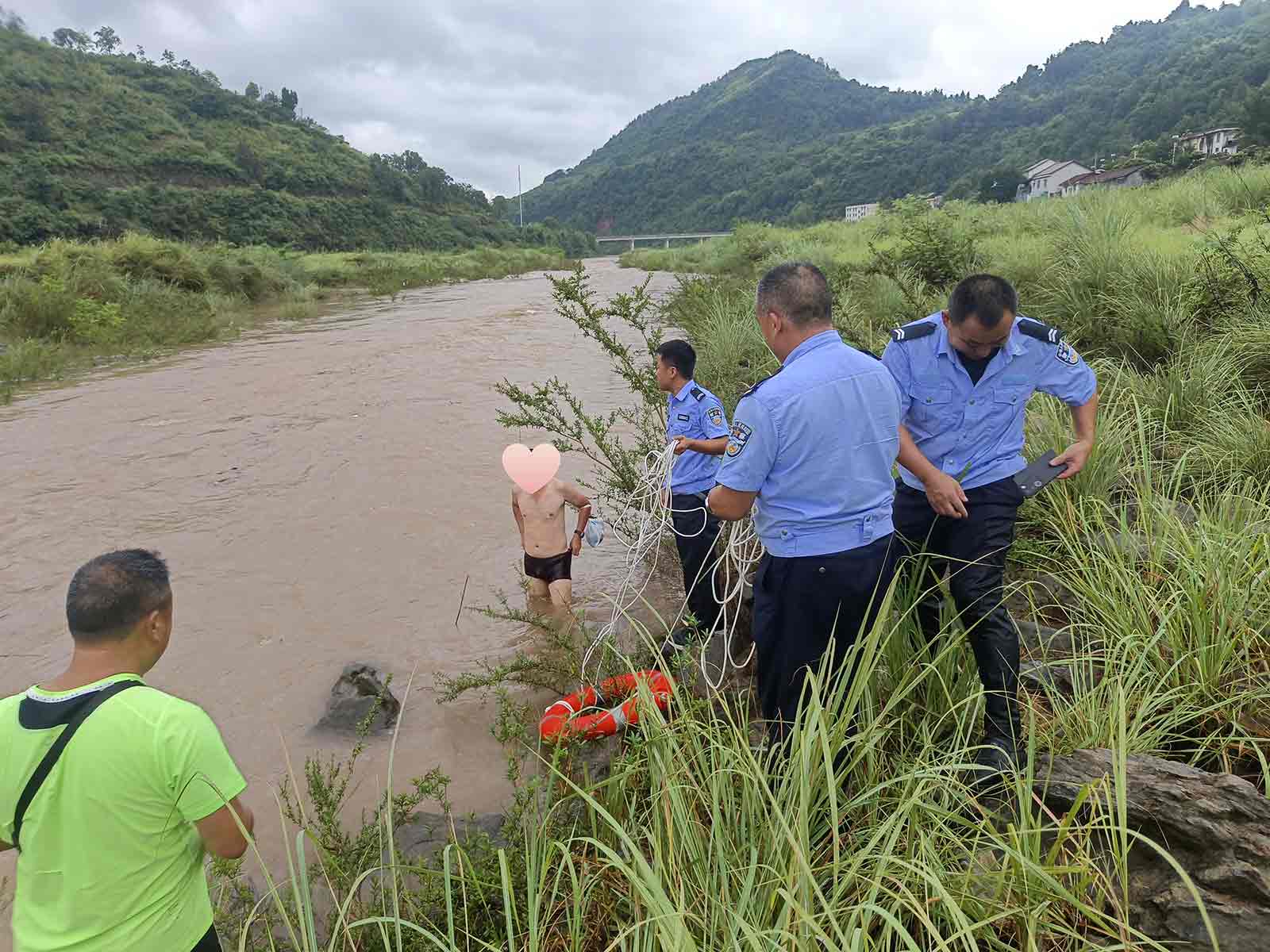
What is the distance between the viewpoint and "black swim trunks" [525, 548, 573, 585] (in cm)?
474

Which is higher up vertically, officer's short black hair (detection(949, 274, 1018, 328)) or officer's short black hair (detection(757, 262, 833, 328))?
officer's short black hair (detection(757, 262, 833, 328))

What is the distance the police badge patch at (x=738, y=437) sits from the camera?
7.64ft

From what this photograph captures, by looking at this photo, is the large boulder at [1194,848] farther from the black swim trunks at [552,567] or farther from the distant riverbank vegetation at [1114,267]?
the distant riverbank vegetation at [1114,267]

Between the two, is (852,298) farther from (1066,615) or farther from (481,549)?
(1066,615)

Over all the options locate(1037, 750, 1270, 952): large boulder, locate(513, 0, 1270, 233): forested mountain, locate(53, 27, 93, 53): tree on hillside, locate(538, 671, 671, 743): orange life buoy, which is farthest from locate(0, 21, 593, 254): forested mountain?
locate(1037, 750, 1270, 952): large boulder

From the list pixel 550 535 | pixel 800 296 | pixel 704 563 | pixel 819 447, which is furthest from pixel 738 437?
pixel 550 535

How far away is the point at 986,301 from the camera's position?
260cm

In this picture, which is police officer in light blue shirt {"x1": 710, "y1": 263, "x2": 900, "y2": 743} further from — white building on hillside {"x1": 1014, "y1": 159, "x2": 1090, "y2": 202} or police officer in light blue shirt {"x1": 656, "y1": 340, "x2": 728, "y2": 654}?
white building on hillside {"x1": 1014, "y1": 159, "x2": 1090, "y2": 202}

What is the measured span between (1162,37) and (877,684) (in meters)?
129

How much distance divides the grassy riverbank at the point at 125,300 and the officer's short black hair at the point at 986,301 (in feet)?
41.7

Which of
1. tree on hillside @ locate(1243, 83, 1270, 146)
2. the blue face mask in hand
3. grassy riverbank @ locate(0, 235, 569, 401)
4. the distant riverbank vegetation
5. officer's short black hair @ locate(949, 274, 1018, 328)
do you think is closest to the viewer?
officer's short black hair @ locate(949, 274, 1018, 328)

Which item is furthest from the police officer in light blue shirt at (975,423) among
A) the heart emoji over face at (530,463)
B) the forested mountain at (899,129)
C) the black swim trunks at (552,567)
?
the forested mountain at (899,129)

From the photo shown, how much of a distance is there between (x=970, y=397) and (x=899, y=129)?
111 meters

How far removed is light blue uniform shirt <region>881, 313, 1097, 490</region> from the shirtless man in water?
7.56ft
